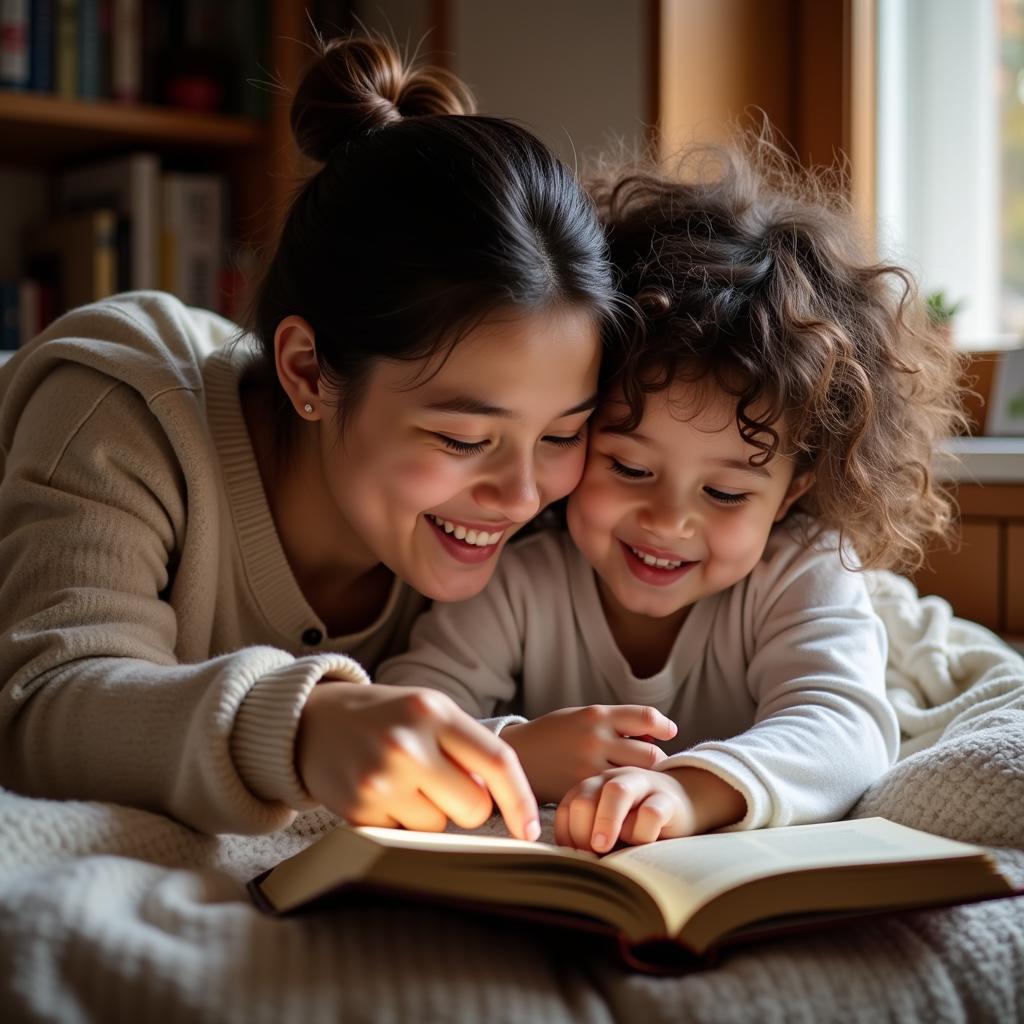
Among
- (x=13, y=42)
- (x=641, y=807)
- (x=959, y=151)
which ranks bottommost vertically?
(x=641, y=807)

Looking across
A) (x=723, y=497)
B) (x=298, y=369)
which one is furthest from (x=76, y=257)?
(x=723, y=497)

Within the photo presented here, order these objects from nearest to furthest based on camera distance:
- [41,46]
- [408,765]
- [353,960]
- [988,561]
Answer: [353,960], [408,765], [988,561], [41,46]

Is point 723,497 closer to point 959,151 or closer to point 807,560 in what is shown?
point 807,560

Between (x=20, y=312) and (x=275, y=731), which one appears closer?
(x=275, y=731)

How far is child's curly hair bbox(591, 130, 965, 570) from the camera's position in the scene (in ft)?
3.45

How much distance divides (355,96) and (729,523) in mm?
521

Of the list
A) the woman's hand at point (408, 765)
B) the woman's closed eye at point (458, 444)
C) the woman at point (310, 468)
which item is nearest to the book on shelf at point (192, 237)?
the woman at point (310, 468)

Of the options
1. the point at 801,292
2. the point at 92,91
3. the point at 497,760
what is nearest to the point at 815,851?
the point at 497,760

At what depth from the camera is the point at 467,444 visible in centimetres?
98

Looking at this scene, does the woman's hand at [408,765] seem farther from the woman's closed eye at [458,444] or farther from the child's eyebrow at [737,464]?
the child's eyebrow at [737,464]

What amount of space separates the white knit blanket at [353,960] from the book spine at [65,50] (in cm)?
171

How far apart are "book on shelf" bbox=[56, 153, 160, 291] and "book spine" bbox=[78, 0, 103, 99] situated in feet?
0.44

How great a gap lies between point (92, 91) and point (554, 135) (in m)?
0.85

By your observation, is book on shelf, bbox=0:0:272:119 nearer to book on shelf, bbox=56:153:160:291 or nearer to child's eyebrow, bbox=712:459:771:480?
book on shelf, bbox=56:153:160:291
